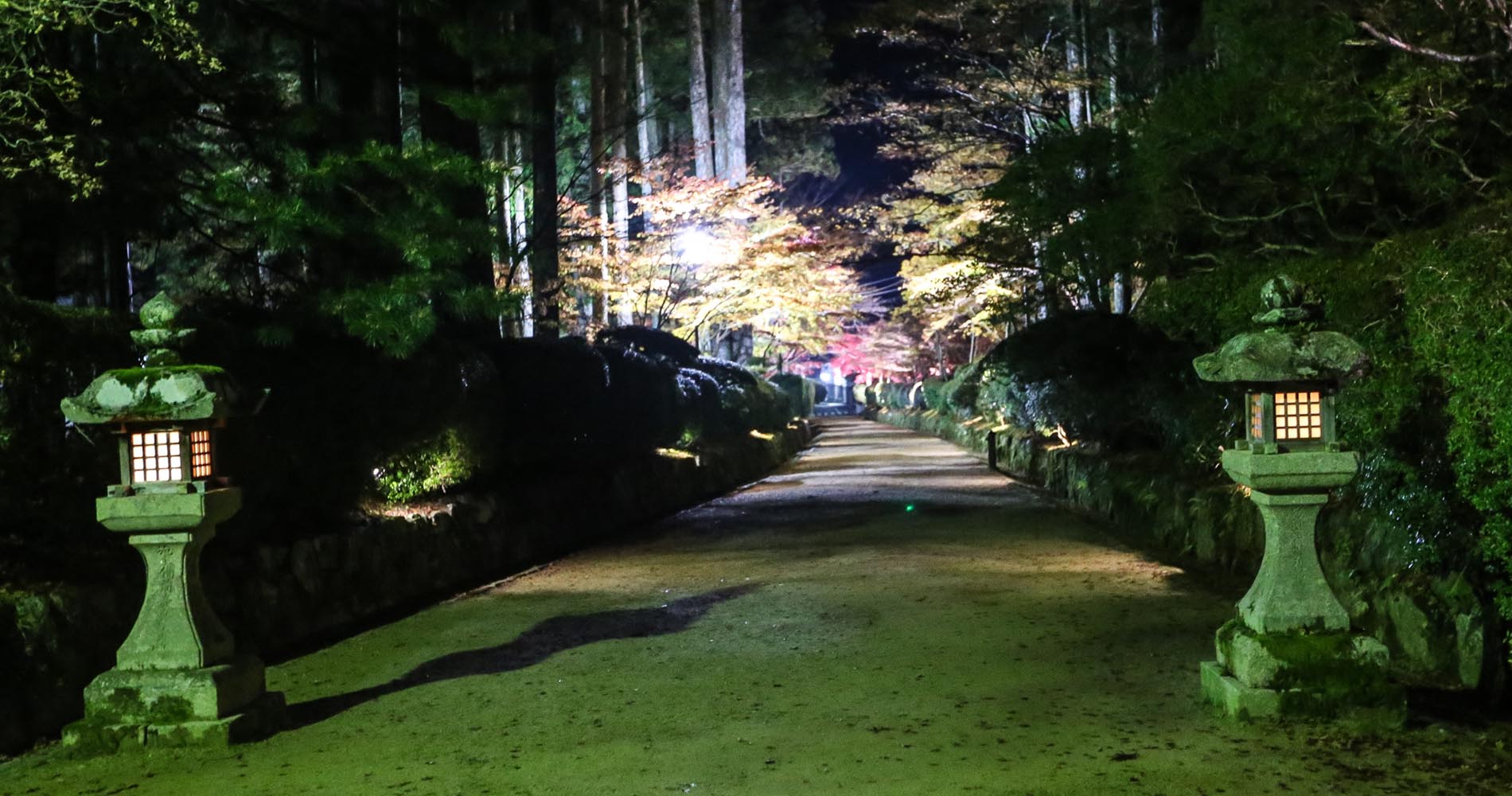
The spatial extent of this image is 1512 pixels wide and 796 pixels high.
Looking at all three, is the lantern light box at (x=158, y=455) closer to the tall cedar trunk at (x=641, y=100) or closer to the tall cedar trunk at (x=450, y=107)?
the tall cedar trunk at (x=450, y=107)

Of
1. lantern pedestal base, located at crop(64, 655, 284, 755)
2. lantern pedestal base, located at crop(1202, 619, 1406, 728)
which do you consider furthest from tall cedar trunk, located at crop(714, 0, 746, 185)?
lantern pedestal base, located at crop(1202, 619, 1406, 728)

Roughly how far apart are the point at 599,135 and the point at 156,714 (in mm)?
18503

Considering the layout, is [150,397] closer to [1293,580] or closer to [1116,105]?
[1293,580]

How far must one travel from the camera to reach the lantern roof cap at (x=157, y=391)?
18.5 feet

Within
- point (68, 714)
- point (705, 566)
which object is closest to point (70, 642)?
point (68, 714)

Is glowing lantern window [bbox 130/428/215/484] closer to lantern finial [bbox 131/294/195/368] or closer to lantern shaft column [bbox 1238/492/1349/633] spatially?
lantern finial [bbox 131/294/195/368]

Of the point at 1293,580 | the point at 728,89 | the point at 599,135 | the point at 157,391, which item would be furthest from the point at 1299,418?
the point at 728,89

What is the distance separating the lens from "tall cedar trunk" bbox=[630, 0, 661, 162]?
2758 cm

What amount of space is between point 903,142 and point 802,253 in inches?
166

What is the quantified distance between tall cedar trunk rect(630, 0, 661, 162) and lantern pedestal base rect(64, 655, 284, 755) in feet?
69.9

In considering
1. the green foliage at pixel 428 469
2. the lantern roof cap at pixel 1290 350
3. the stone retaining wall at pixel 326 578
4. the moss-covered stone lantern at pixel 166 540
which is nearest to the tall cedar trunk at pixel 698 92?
the stone retaining wall at pixel 326 578

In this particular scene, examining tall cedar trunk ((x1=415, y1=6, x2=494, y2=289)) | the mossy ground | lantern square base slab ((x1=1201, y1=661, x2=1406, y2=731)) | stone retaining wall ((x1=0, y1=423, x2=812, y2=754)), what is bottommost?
the mossy ground

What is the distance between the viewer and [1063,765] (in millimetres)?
4953

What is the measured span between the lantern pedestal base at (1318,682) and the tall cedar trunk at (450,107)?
7.56 metres
